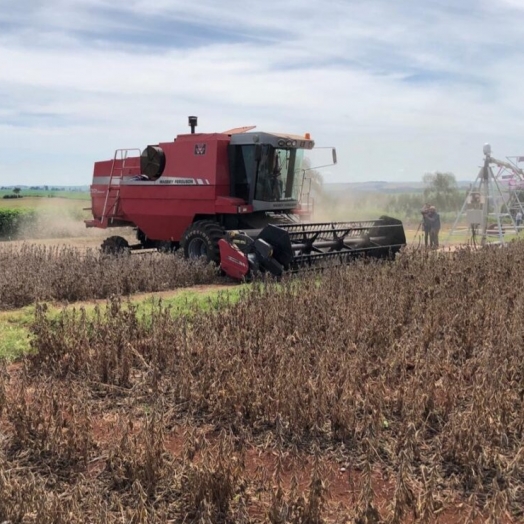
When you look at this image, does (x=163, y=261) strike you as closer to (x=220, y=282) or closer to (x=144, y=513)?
(x=220, y=282)

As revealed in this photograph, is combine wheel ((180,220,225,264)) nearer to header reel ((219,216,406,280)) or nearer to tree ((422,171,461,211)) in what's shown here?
header reel ((219,216,406,280))

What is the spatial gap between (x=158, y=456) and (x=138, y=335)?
7.63ft

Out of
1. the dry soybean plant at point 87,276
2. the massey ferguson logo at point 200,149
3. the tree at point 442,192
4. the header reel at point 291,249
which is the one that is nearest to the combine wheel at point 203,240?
the dry soybean plant at point 87,276

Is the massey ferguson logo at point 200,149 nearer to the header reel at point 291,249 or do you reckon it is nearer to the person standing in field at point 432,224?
the header reel at point 291,249

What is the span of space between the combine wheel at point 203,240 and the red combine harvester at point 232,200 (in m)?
0.02

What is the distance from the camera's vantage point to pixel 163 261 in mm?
10695

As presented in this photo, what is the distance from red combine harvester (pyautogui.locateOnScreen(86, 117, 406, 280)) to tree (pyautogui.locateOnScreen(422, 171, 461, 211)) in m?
38.3

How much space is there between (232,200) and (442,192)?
40.7 meters

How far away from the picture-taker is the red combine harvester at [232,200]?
428 inches

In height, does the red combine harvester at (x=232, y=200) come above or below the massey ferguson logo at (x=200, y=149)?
below

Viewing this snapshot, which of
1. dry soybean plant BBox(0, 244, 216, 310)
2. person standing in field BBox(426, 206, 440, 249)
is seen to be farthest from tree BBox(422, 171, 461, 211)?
dry soybean plant BBox(0, 244, 216, 310)

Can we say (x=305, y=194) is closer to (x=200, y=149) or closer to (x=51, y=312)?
(x=200, y=149)

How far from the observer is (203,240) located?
11.3 metres

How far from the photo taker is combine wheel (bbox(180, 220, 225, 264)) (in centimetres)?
1100
